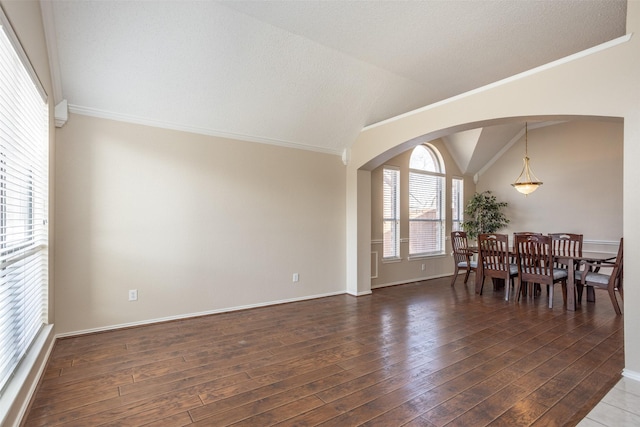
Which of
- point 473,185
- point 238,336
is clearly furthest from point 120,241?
point 473,185

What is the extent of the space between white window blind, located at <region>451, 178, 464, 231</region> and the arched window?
1.38 ft

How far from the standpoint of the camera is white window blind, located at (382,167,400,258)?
5.83 meters

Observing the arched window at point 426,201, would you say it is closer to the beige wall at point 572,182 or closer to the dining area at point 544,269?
the dining area at point 544,269

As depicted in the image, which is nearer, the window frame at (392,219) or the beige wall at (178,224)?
the beige wall at (178,224)

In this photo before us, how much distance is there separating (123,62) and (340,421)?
11.9 ft

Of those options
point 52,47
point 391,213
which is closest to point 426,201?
point 391,213

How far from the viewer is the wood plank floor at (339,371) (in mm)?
1979

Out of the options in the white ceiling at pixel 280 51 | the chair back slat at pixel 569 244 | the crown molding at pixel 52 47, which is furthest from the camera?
the chair back slat at pixel 569 244

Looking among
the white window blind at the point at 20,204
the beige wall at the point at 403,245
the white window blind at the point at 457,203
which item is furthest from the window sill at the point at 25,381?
the white window blind at the point at 457,203

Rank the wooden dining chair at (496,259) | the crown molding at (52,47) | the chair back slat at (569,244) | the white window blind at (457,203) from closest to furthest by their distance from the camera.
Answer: the crown molding at (52,47)
the wooden dining chair at (496,259)
the chair back slat at (569,244)
the white window blind at (457,203)

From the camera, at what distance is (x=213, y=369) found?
8.44 feet

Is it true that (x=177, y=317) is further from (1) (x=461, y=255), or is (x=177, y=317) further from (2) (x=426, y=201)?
(2) (x=426, y=201)

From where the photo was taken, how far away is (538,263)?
4.50 metres

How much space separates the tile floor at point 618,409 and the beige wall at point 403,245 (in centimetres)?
355
